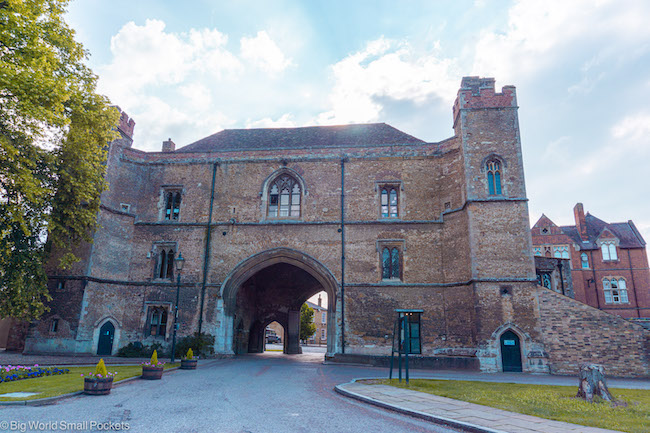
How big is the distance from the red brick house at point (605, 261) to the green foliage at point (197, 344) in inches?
1347

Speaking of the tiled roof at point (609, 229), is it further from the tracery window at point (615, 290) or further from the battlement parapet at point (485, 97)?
the battlement parapet at point (485, 97)

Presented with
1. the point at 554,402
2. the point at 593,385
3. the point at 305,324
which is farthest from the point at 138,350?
the point at 305,324

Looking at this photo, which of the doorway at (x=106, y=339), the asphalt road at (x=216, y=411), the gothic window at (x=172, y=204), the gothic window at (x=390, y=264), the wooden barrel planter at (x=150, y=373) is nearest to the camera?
the asphalt road at (x=216, y=411)

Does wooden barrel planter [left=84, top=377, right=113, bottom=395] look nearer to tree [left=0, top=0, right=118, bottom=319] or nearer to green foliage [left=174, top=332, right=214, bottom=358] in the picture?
tree [left=0, top=0, right=118, bottom=319]

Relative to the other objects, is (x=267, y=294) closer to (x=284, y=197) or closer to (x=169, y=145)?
(x=284, y=197)

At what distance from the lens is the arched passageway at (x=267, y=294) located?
2233 cm

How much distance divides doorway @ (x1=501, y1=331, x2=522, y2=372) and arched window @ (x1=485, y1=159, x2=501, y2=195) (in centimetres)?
660

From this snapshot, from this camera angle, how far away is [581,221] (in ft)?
141

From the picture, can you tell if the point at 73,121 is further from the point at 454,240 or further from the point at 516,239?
the point at 516,239

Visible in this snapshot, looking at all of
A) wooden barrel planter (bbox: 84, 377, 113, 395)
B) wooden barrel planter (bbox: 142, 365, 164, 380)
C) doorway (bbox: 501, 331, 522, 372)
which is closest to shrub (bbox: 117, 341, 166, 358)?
wooden barrel planter (bbox: 142, 365, 164, 380)

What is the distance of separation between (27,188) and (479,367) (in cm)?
1836

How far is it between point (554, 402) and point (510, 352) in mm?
9237

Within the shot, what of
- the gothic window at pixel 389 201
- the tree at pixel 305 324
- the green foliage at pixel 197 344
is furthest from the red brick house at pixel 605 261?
the green foliage at pixel 197 344

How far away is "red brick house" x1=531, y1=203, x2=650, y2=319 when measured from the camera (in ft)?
127
